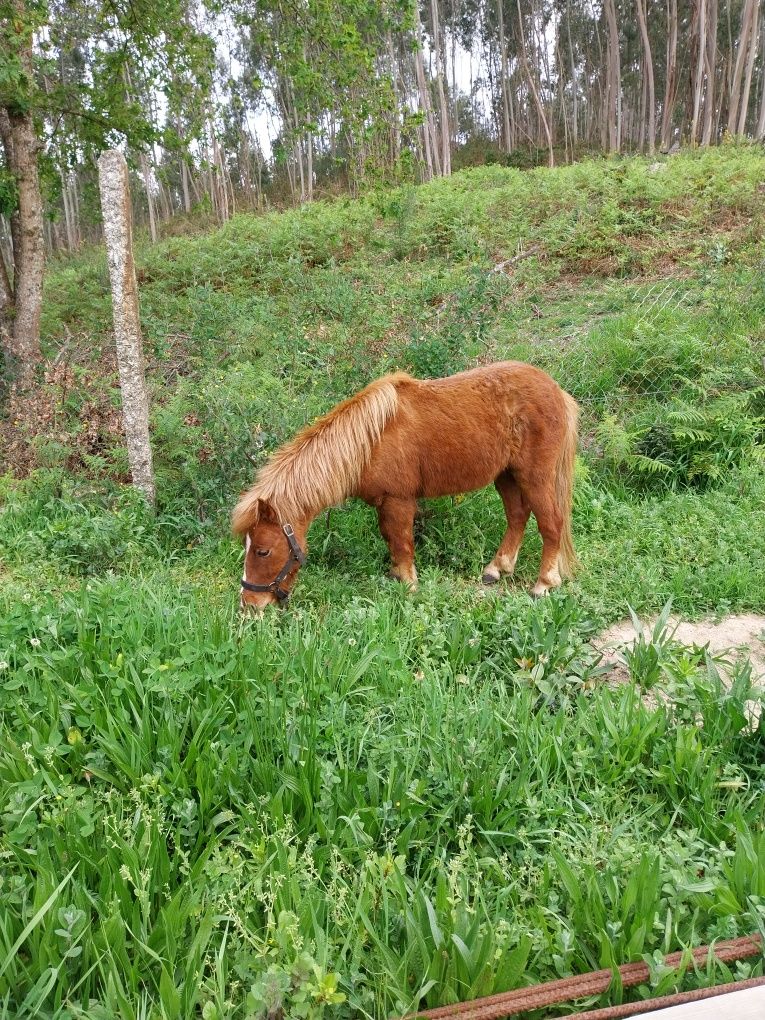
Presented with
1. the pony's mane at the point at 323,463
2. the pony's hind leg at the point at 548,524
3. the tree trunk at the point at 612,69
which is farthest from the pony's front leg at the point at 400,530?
the tree trunk at the point at 612,69

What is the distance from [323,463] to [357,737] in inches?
80.2

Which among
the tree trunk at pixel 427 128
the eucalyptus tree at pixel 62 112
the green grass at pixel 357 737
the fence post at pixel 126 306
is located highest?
the tree trunk at pixel 427 128

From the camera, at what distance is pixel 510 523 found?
17.3 ft

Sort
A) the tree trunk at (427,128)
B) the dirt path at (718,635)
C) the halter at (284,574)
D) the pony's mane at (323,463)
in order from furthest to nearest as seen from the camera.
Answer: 1. the tree trunk at (427,128)
2. the pony's mane at (323,463)
3. the halter at (284,574)
4. the dirt path at (718,635)

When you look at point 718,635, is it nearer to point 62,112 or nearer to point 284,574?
point 284,574

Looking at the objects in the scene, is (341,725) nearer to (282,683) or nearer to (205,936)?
(282,683)

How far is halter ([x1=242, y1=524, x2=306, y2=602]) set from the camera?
4070 millimetres

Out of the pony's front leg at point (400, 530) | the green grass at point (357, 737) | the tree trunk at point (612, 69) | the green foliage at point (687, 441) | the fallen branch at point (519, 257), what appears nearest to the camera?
the green grass at point (357, 737)

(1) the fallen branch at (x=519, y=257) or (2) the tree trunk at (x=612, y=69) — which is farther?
(2) the tree trunk at (x=612, y=69)

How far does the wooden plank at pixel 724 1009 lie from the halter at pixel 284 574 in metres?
3.06

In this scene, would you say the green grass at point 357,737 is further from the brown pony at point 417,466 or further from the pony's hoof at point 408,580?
the brown pony at point 417,466

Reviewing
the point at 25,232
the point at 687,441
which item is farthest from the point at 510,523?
the point at 25,232

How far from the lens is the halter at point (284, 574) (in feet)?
13.4

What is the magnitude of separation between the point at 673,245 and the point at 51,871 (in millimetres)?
11350
